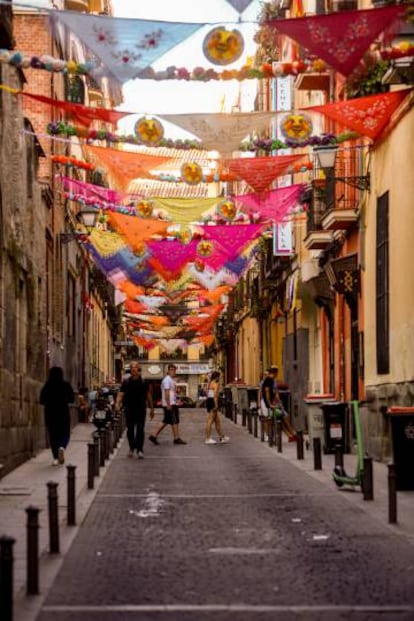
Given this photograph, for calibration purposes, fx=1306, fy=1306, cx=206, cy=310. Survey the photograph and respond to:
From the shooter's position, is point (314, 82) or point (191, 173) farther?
point (314, 82)

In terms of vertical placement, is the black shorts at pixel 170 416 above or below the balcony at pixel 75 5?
below

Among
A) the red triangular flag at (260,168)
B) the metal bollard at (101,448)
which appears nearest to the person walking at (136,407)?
the metal bollard at (101,448)

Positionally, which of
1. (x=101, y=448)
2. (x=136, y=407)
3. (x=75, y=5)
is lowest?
(x=101, y=448)

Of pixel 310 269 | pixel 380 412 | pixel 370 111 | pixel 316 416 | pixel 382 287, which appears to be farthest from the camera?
pixel 310 269

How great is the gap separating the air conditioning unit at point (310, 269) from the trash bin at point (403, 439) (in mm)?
14824

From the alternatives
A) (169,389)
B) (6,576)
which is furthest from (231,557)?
(169,389)

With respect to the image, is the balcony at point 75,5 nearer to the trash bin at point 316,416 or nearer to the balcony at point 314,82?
the balcony at point 314,82

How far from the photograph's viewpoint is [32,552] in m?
9.14

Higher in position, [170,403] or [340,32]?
[340,32]

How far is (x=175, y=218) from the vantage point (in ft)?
93.8

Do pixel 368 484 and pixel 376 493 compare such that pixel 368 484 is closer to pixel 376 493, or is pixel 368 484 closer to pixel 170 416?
pixel 376 493

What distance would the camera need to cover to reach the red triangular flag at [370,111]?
18.7 metres

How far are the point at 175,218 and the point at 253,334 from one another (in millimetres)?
28824

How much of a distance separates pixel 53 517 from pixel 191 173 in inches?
504
